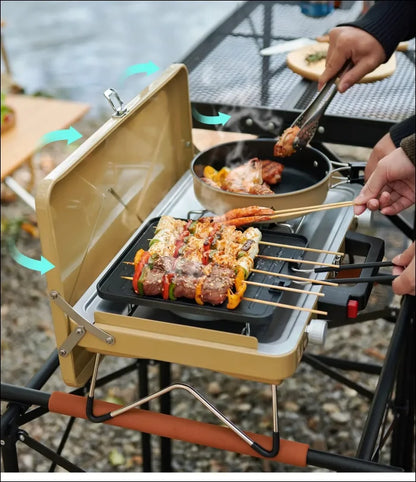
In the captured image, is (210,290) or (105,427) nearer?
(210,290)

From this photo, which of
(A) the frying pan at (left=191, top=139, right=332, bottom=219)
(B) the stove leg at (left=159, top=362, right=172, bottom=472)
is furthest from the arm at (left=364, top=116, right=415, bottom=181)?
(B) the stove leg at (left=159, top=362, right=172, bottom=472)

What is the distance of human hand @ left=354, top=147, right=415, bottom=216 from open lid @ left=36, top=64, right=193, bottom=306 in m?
0.64

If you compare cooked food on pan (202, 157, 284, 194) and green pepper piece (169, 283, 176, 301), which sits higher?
green pepper piece (169, 283, 176, 301)

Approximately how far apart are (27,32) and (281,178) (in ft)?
23.5

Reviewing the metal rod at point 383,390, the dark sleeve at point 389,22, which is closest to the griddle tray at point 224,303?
the metal rod at point 383,390

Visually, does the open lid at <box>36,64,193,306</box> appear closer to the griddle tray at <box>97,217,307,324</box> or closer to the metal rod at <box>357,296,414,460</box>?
the griddle tray at <box>97,217,307,324</box>

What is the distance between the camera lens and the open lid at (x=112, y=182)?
162 cm

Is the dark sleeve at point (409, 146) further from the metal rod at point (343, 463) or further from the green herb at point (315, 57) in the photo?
the green herb at point (315, 57)

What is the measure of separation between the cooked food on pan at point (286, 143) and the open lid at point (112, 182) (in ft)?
1.12

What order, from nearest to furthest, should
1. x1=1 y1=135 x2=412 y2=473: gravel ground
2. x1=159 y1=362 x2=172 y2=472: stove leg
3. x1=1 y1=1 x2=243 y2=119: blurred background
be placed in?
x1=159 y1=362 x2=172 y2=472: stove leg → x1=1 y1=135 x2=412 y2=473: gravel ground → x1=1 y1=1 x2=243 y2=119: blurred background

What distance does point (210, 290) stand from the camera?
157 centimetres

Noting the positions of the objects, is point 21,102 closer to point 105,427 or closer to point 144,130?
point 105,427

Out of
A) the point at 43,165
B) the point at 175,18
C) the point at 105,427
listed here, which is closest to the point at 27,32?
the point at 175,18

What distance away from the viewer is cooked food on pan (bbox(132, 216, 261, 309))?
158 centimetres
